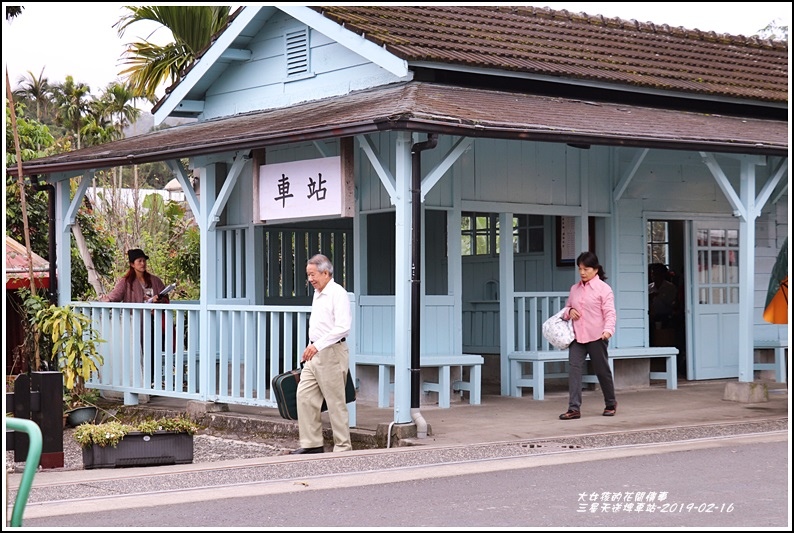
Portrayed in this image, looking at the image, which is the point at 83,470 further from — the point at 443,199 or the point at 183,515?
the point at 443,199

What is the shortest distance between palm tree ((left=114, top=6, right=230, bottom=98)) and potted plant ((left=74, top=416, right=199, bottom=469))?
12516 mm

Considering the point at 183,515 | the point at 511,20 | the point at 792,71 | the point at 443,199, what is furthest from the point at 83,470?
the point at 511,20

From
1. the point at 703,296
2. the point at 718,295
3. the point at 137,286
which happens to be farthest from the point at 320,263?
the point at 718,295

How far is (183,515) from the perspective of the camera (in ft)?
25.1

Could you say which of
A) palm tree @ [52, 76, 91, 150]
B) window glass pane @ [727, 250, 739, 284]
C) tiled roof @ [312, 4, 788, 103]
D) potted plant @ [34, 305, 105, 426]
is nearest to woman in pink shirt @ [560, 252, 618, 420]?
tiled roof @ [312, 4, 788, 103]

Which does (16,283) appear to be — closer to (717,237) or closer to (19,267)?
(19,267)

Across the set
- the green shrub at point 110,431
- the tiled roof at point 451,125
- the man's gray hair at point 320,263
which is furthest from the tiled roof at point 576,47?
the green shrub at point 110,431

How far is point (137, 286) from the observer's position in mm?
15039

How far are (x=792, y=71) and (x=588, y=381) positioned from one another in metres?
6.99

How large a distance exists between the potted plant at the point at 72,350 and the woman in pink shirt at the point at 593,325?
210 inches

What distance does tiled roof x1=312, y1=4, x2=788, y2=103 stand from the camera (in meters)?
14.0

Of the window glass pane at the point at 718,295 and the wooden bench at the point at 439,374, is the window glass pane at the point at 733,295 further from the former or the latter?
the wooden bench at the point at 439,374

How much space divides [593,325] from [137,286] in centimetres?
566

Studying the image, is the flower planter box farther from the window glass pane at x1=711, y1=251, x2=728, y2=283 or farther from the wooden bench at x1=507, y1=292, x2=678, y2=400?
the window glass pane at x1=711, y1=251, x2=728, y2=283
